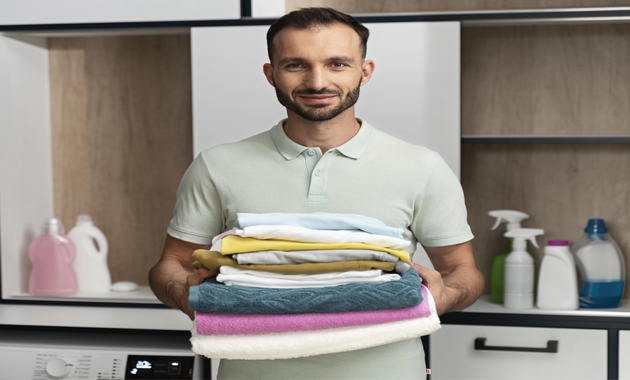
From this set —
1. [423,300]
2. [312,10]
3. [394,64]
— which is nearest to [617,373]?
[394,64]

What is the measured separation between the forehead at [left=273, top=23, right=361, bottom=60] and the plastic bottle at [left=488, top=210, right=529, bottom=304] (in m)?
1.07

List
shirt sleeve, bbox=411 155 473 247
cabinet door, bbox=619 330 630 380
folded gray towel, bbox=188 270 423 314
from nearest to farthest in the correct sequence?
folded gray towel, bbox=188 270 423 314 → shirt sleeve, bbox=411 155 473 247 → cabinet door, bbox=619 330 630 380

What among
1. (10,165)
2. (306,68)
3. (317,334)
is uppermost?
(306,68)

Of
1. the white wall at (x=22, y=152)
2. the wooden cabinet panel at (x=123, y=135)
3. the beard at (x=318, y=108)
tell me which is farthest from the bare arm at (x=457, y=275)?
the white wall at (x=22, y=152)

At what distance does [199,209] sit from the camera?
4.99 ft

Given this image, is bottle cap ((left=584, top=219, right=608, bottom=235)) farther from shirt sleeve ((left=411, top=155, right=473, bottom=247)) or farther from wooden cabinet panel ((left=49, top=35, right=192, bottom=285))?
wooden cabinet panel ((left=49, top=35, right=192, bottom=285))

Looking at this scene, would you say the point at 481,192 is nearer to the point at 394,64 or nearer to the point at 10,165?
the point at 394,64

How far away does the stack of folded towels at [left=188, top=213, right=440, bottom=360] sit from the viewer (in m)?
1.14

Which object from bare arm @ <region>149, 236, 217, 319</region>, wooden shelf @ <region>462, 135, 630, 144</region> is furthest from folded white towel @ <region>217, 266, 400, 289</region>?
wooden shelf @ <region>462, 135, 630, 144</region>

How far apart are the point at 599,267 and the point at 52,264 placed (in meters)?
1.63

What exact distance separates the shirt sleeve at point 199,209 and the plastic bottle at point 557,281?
1078mm

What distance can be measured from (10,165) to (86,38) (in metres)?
0.52

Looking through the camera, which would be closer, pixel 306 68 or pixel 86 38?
pixel 306 68

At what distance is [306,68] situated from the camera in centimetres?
142
